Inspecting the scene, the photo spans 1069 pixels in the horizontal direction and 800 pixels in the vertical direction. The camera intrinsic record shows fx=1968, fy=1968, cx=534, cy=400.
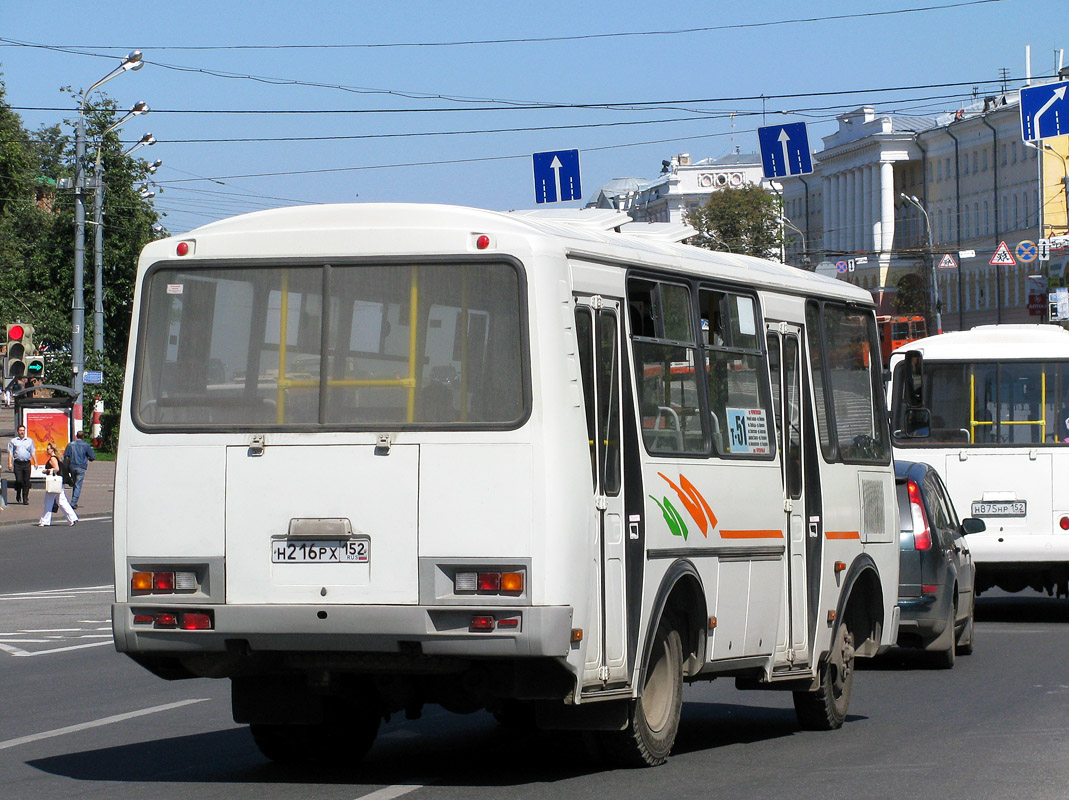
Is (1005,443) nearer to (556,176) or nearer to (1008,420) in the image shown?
(1008,420)

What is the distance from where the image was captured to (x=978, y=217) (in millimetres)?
118375

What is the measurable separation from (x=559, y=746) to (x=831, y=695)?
1942 mm

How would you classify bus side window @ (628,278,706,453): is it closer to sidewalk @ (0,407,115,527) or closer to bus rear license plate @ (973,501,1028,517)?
bus rear license plate @ (973,501,1028,517)

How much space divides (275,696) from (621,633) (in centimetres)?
168

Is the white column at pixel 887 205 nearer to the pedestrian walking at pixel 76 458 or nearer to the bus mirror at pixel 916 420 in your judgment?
the pedestrian walking at pixel 76 458

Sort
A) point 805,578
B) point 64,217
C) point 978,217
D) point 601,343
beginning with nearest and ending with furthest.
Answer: point 601,343 < point 805,578 < point 64,217 < point 978,217

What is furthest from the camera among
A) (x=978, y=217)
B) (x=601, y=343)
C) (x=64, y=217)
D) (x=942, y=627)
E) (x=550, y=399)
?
(x=978, y=217)

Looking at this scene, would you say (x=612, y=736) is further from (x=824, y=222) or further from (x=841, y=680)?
(x=824, y=222)

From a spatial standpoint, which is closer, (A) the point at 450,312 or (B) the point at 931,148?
(A) the point at 450,312

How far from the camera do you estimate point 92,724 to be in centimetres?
1152

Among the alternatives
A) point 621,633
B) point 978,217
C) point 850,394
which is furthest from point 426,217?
point 978,217

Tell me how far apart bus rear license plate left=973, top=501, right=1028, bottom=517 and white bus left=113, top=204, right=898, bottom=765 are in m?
11.5

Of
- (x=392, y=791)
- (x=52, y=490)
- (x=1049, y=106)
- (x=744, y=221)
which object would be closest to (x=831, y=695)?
(x=392, y=791)

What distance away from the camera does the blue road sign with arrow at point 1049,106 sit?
31.0 metres
